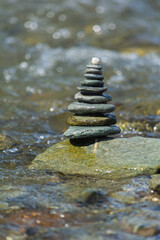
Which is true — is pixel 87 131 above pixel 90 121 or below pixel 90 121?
below

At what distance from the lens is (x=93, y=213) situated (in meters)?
4.47

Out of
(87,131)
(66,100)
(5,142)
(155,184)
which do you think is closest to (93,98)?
(87,131)

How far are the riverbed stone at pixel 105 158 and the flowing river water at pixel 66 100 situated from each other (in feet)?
0.86

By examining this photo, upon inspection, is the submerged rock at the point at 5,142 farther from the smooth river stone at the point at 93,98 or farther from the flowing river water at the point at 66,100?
the smooth river stone at the point at 93,98

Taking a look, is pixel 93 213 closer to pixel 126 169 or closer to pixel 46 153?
pixel 126 169

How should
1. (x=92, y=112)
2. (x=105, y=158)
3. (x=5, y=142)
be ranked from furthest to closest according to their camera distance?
(x=5, y=142)
(x=92, y=112)
(x=105, y=158)

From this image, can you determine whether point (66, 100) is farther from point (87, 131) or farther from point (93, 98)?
point (87, 131)

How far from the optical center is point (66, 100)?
42.7 feet

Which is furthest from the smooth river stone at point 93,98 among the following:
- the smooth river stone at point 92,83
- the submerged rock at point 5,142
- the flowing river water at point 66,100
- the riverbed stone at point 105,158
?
the submerged rock at point 5,142

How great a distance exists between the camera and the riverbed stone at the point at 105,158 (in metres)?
5.83

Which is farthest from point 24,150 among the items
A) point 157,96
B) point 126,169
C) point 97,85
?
point 157,96

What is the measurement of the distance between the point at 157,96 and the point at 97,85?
6.51 metres

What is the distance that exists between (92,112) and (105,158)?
1041 mm

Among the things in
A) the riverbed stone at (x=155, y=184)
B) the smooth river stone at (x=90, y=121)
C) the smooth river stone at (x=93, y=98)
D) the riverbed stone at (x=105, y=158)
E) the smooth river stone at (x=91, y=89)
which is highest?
the smooth river stone at (x=91, y=89)
